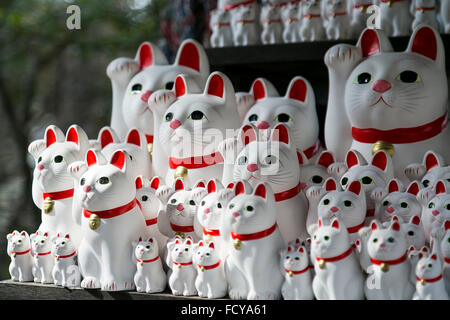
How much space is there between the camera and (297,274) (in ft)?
4.78

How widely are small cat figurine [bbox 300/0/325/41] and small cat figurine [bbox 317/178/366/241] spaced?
98cm

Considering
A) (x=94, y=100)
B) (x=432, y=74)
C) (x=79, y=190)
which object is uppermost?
(x=432, y=74)

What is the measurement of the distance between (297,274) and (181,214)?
42 centimetres

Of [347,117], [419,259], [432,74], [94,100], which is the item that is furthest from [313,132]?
[94,100]

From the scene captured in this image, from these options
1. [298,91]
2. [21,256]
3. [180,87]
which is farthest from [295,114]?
[21,256]

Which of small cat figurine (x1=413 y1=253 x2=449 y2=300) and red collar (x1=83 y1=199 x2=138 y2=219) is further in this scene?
red collar (x1=83 y1=199 x2=138 y2=219)

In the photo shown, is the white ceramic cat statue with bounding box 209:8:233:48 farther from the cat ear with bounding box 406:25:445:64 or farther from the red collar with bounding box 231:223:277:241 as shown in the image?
the red collar with bounding box 231:223:277:241

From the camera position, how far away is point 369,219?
1660mm

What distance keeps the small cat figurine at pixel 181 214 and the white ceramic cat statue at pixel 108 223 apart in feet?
0.25

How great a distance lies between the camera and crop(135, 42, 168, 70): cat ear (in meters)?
2.31

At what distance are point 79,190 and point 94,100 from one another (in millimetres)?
3347

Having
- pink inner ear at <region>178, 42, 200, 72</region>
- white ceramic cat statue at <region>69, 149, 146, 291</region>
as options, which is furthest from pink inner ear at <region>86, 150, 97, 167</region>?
Answer: pink inner ear at <region>178, 42, 200, 72</region>
